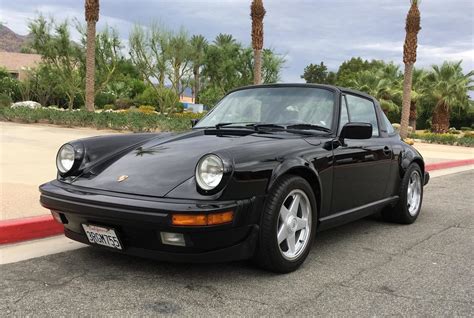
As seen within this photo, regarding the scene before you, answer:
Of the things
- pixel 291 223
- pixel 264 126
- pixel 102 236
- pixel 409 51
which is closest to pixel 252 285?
pixel 291 223

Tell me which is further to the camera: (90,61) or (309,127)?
(90,61)

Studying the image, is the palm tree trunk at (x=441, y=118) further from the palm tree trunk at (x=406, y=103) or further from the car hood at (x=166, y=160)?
the car hood at (x=166, y=160)

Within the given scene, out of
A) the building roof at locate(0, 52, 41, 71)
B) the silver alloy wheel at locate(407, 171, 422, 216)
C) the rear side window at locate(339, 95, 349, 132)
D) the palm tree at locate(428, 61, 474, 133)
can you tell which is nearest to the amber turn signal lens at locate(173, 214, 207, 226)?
the rear side window at locate(339, 95, 349, 132)

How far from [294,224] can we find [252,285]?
555 millimetres

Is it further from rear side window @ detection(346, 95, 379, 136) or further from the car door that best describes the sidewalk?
the car door

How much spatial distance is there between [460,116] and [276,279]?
46.9 metres

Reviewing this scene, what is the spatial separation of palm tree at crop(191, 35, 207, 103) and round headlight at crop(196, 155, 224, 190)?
28121 millimetres

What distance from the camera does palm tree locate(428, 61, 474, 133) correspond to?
34.7 m

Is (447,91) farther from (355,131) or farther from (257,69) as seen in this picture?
(355,131)

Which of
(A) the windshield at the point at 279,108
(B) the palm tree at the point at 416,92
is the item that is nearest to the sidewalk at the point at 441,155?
(A) the windshield at the point at 279,108

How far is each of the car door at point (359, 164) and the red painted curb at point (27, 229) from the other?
259cm

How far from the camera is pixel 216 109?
4.95m

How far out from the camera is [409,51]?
83.9 feet

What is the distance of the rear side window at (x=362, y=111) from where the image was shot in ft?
15.6
